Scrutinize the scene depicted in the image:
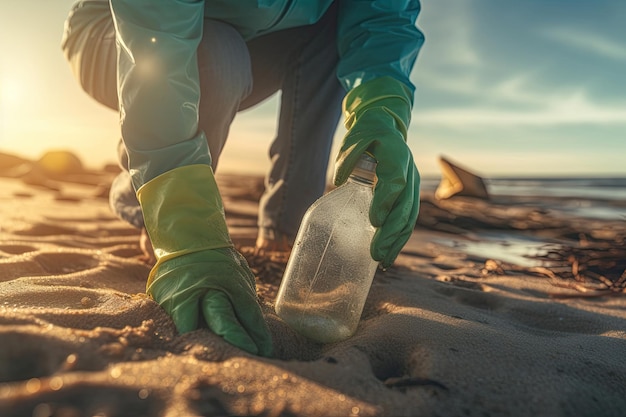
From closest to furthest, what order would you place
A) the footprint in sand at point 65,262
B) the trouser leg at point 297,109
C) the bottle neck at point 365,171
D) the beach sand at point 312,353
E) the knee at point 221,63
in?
the beach sand at point 312,353, the bottle neck at point 365,171, the knee at point 221,63, the footprint in sand at point 65,262, the trouser leg at point 297,109

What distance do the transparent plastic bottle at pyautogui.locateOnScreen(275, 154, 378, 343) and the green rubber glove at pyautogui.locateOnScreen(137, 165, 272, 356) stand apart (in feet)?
0.47

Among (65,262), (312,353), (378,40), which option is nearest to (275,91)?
(378,40)

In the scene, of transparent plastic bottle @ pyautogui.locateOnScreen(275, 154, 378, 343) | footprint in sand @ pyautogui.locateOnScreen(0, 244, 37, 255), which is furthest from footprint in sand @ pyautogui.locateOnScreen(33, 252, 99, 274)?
transparent plastic bottle @ pyautogui.locateOnScreen(275, 154, 378, 343)

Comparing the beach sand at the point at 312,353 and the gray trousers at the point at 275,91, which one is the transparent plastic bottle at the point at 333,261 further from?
the gray trousers at the point at 275,91

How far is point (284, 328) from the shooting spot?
1.40 m

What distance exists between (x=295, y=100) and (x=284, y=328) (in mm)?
1419

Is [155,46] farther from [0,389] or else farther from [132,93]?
[0,389]

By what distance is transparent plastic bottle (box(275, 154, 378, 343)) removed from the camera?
143cm

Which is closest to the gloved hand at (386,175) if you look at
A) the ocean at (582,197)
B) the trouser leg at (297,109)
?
the trouser leg at (297,109)

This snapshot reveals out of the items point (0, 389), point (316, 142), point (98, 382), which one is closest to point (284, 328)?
point (98, 382)

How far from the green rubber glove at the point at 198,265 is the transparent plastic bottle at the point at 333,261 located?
14 cm

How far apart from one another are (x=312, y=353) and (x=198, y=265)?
390 mm

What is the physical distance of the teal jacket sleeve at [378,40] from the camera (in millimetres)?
1992

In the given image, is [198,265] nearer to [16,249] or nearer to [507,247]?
[16,249]
